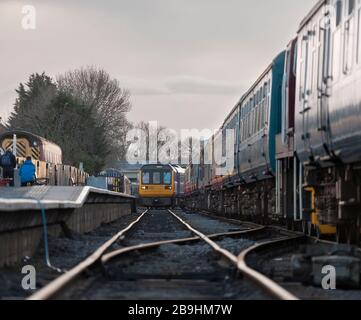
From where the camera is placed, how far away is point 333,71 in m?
11.4

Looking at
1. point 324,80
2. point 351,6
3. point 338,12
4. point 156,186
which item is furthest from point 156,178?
point 351,6

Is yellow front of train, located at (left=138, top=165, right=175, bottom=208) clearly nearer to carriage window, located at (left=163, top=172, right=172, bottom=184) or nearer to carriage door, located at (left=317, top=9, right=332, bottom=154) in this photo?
carriage window, located at (left=163, top=172, right=172, bottom=184)

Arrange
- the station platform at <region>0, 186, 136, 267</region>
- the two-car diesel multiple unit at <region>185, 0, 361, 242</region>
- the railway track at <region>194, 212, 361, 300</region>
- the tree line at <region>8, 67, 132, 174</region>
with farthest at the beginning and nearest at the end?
1. the tree line at <region>8, 67, 132, 174</region>
2. the two-car diesel multiple unit at <region>185, 0, 361, 242</region>
3. the station platform at <region>0, 186, 136, 267</region>
4. the railway track at <region>194, 212, 361, 300</region>

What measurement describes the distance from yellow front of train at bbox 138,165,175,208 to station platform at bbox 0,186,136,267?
98.7 feet

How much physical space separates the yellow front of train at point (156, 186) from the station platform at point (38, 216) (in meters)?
30.1

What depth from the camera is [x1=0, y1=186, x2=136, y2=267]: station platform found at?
10133mm

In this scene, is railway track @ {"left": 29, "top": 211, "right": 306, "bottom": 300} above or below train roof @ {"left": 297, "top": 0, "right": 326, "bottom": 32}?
below

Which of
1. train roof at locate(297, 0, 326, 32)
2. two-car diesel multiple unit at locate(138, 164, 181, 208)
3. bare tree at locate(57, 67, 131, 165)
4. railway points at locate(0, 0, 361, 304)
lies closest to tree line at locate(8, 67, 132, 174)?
bare tree at locate(57, 67, 131, 165)

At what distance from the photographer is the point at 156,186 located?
5675 centimetres

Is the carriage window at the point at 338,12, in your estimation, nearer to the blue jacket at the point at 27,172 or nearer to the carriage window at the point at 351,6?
the carriage window at the point at 351,6

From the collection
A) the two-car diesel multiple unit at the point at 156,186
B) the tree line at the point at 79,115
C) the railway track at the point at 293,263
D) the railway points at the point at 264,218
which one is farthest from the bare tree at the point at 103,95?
the railway track at the point at 293,263

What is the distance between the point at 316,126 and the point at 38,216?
14.0ft

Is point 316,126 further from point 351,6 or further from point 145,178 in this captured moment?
point 145,178
